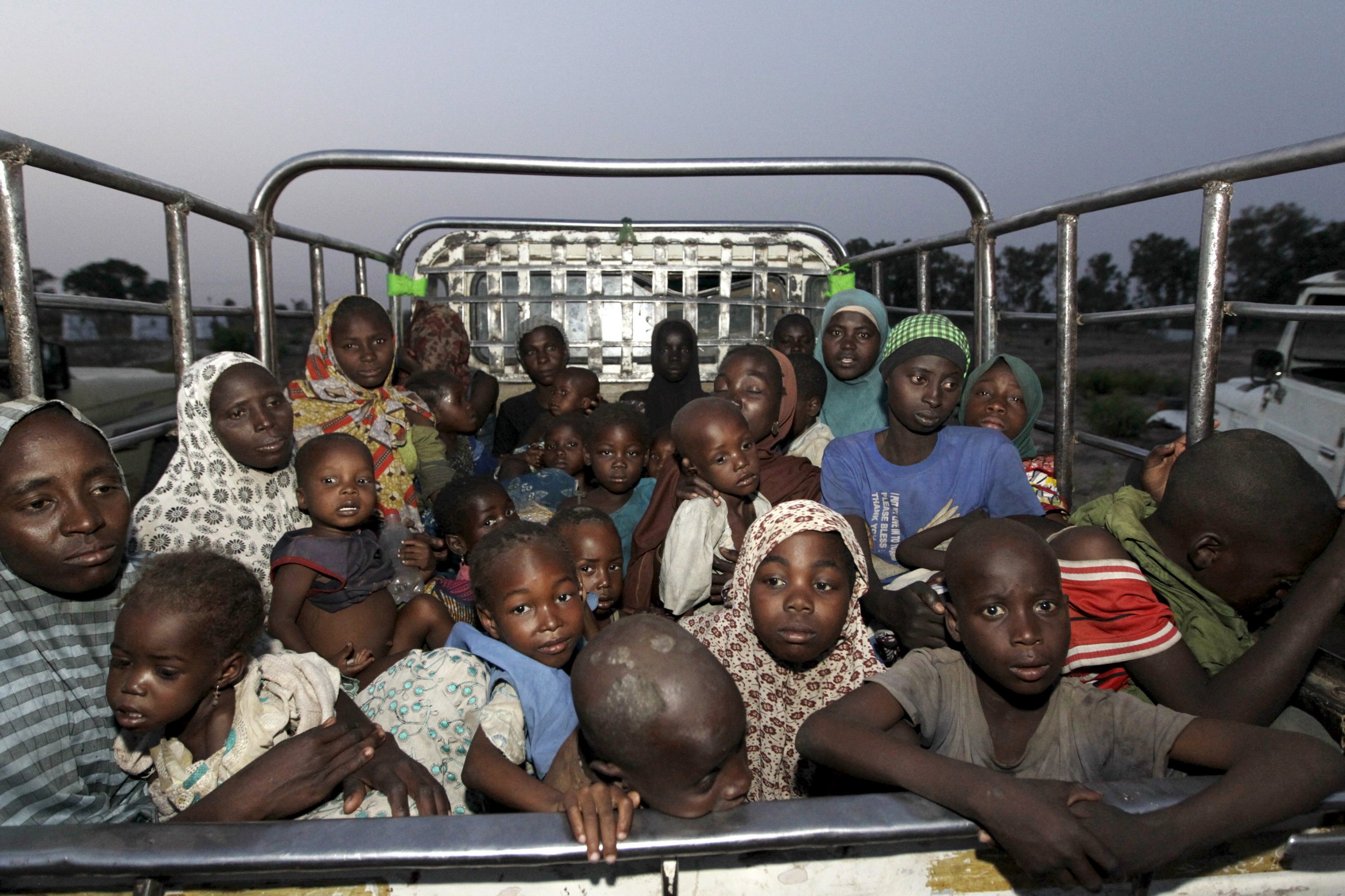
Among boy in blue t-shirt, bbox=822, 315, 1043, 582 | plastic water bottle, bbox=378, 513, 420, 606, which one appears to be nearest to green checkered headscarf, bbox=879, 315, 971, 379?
boy in blue t-shirt, bbox=822, 315, 1043, 582

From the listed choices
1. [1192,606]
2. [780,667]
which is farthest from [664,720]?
[1192,606]

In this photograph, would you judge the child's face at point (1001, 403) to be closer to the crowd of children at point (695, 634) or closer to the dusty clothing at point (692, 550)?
the crowd of children at point (695, 634)

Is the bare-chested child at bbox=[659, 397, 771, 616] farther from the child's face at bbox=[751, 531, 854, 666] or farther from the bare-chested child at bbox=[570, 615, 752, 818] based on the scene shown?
the bare-chested child at bbox=[570, 615, 752, 818]

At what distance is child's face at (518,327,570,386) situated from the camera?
495cm

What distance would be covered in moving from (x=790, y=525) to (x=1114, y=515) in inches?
34.6

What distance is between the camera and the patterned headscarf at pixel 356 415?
3.38m

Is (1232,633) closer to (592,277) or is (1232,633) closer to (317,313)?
(317,313)

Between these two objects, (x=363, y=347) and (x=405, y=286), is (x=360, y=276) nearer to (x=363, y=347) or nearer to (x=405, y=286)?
(x=405, y=286)

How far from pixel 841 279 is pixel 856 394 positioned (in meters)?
1.85

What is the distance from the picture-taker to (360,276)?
16.9ft

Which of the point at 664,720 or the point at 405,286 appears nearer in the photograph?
the point at 664,720

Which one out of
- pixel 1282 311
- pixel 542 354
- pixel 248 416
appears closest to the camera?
pixel 1282 311

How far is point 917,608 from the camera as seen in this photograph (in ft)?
6.81

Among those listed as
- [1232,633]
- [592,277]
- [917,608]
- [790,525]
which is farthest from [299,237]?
[1232,633]
